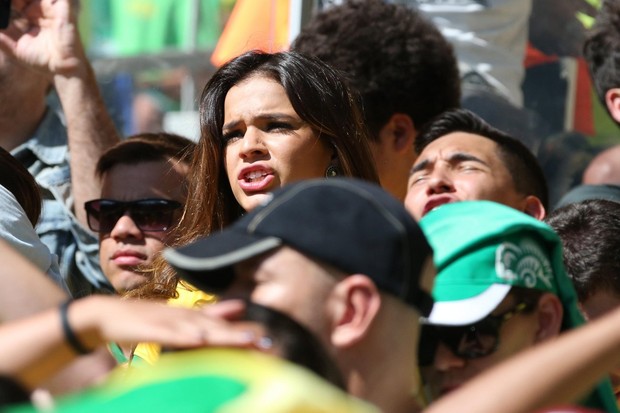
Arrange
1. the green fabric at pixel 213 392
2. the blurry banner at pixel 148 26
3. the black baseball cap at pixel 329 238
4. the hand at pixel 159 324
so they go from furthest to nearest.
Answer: the blurry banner at pixel 148 26
the black baseball cap at pixel 329 238
the hand at pixel 159 324
the green fabric at pixel 213 392

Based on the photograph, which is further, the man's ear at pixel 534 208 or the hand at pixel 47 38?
the hand at pixel 47 38

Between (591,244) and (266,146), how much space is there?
0.84m

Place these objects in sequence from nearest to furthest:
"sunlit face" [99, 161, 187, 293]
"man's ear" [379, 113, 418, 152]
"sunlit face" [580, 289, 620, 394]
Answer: "sunlit face" [580, 289, 620, 394] < "sunlit face" [99, 161, 187, 293] < "man's ear" [379, 113, 418, 152]

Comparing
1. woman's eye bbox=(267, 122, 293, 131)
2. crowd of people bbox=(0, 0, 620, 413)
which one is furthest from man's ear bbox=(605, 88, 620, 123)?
woman's eye bbox=(267, 122, 293, 131)

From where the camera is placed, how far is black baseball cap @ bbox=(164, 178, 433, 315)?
1779 millimetres

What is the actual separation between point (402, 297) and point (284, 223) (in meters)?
0.20

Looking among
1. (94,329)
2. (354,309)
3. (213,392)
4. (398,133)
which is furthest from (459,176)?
(213,392)

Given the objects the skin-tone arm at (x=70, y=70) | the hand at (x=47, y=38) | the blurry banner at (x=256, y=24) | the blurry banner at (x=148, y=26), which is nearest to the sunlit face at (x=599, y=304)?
the skin-tone arm at (x=70, y=70)

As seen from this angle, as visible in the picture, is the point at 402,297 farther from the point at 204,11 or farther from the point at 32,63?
the point at 204,11

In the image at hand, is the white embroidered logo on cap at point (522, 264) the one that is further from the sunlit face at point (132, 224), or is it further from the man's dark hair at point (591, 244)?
the sunlit face at point (132, 224)

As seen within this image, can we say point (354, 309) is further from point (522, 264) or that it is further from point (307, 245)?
point (522, 264)

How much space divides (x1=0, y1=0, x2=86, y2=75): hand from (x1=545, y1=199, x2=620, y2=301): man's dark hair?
1.84 m

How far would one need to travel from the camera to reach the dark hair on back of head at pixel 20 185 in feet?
10.2

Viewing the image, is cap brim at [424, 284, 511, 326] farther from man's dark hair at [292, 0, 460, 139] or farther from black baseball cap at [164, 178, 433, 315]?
man's dark hair at [292, 0, 460, 139]
